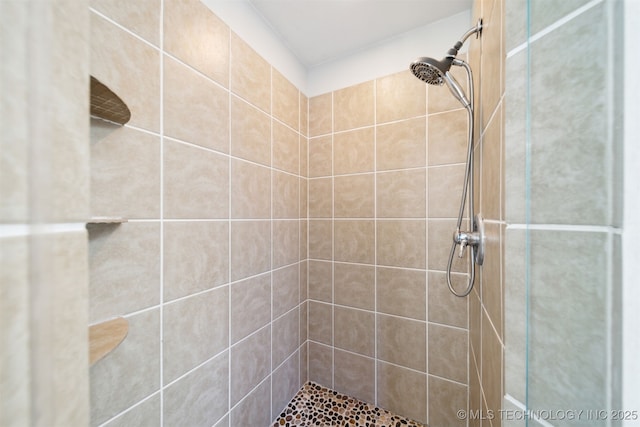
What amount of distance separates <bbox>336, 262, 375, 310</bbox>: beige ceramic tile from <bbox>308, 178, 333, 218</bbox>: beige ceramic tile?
1.09 ft

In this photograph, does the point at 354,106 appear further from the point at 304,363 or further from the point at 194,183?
the point at 304,363

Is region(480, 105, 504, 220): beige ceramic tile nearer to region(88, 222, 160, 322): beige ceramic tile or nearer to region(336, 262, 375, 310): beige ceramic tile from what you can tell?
region(336, 262, 375, 310): beige ceramic tile

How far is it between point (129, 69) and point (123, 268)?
55cm

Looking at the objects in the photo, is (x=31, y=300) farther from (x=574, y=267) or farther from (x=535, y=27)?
(x=535, y=27)

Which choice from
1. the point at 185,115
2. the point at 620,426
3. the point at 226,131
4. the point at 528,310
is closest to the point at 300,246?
the point at 226,131

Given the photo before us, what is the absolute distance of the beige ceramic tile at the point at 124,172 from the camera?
0.57m

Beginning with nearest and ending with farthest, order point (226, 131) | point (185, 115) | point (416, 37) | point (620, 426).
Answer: point (620, 426), point (185, 115), point (226, 131), point (416, 37)

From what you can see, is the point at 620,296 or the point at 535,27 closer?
the point at 620,296

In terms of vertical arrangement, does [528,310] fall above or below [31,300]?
below

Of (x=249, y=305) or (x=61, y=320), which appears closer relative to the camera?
(x=61, y=320)

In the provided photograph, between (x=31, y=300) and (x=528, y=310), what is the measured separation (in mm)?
584

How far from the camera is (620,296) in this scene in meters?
0.25

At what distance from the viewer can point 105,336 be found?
0.54 m

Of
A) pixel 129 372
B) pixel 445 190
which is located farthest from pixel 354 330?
pixel 129 372
